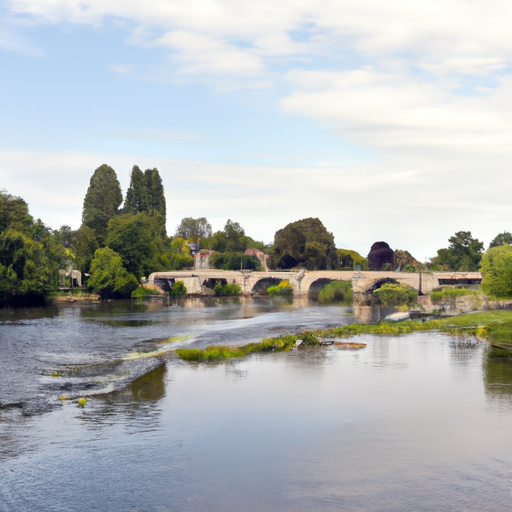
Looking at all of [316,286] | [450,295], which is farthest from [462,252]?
[450,295]

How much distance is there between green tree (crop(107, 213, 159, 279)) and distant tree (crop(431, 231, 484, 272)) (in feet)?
198

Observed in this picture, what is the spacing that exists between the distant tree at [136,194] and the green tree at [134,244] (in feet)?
107

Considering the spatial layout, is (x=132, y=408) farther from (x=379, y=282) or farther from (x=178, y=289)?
(x=178, y=289)

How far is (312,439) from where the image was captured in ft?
82.2

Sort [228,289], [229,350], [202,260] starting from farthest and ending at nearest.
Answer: [202,260] < [228,289] < [229,350]

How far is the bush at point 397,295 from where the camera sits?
324 ft

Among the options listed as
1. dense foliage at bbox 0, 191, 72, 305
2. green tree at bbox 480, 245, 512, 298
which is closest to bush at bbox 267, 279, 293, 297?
dense foliage at bbox 0, 191, 72, 305

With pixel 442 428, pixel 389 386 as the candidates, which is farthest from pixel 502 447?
pixel 389 386

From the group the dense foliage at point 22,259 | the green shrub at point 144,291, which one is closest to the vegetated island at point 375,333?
the dense foliage at point 22,259

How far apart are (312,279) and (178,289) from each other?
25077 millimetres

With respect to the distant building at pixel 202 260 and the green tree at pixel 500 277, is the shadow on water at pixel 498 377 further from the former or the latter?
the distant building at pixel 202 260

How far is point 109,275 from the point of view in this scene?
11125 cm

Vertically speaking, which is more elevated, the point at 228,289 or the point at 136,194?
the point at 136,194

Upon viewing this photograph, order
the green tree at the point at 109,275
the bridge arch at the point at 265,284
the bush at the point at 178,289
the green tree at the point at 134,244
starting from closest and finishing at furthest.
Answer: the green tree at the point at 109,275 < the green tree at the point at 134,244 < the bush at the point at 178,289 < the bridge arch at the point at 265,284
